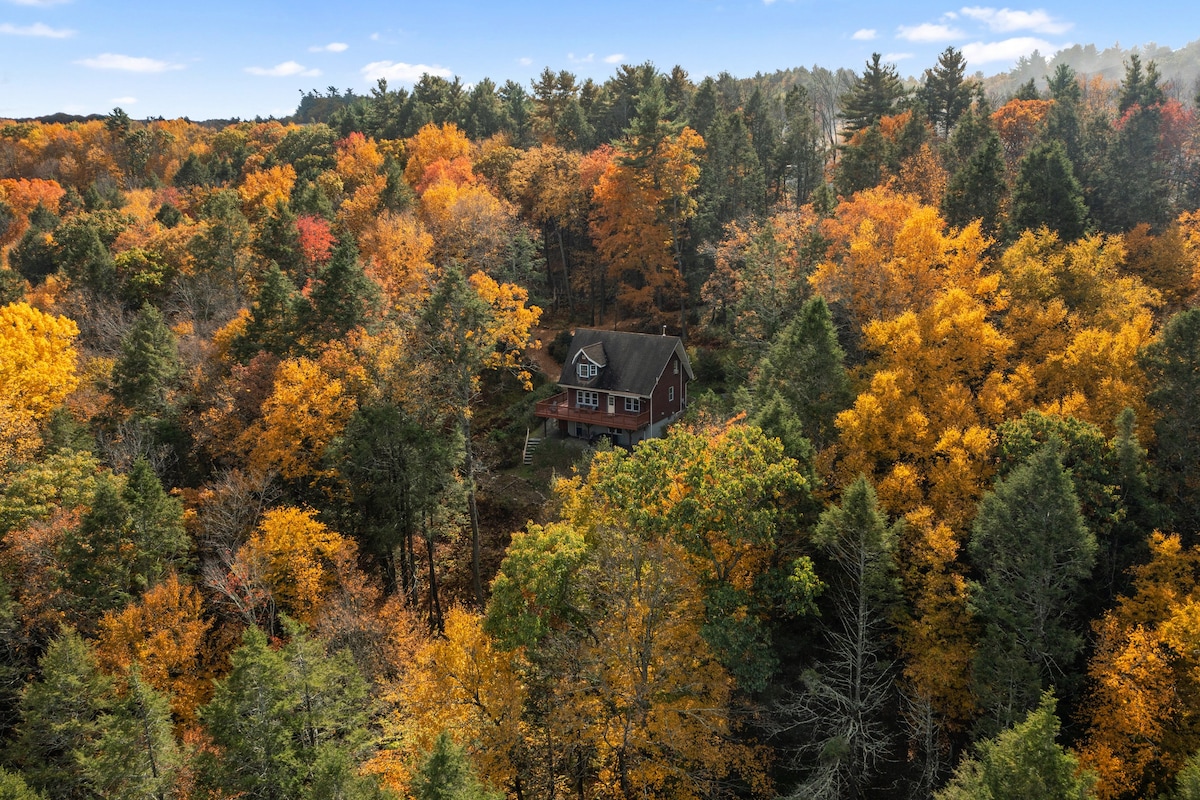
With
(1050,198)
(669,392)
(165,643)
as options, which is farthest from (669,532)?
(1050,198)

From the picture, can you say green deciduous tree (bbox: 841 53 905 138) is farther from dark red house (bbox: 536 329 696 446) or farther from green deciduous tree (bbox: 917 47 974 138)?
dark red house (bbox: 536 329 696 446)

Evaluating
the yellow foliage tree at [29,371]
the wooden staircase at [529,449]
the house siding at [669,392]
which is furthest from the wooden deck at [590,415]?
the yellow foliage tree at [29,371]

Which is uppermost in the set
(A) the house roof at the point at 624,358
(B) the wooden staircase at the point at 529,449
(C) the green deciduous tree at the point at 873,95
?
(C) the green deciduous tree at the point at 873,95

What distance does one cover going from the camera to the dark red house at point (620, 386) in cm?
4850

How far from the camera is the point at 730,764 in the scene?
91.8ft

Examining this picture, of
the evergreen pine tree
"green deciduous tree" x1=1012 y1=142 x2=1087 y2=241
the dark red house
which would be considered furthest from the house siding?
the evergreen pine tree

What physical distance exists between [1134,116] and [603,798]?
59.2 meters

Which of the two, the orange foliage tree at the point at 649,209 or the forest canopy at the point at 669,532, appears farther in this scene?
the orange foliage tree at the point at 649,209

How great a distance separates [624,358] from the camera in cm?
4972

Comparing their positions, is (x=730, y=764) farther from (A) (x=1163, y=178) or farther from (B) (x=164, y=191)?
(B) (x=164, y=191)

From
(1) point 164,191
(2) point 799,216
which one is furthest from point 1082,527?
(1) point 164,191

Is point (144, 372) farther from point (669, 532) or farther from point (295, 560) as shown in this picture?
point (669, 532)

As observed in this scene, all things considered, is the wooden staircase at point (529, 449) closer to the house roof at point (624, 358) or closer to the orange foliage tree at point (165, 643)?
the house roof at point (624, 358)

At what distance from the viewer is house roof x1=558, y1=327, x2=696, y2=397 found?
48.5 metres
